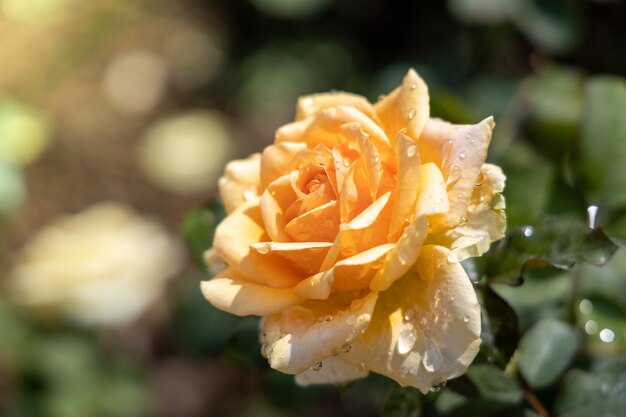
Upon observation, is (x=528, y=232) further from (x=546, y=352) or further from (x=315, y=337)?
(x=315, y=337)

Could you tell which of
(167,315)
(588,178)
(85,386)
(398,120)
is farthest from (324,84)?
(398,120)

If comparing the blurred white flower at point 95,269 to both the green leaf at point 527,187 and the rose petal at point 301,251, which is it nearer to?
the green leaf at point 527,187

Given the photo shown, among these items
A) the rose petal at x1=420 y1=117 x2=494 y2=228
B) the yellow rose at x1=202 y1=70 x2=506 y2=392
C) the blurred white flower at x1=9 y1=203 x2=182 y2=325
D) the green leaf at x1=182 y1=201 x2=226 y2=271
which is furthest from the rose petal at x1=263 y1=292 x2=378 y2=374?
the blurred white flower at x1=9 y1=203 x2=182 y2=325

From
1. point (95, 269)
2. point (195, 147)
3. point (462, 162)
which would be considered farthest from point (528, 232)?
point (195, 147)

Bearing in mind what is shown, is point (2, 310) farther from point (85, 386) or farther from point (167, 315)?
point (167, 315)

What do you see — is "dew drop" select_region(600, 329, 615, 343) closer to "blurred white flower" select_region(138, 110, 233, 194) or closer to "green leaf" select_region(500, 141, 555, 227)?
"green leaf" select_region(500, 141, 555, 227)

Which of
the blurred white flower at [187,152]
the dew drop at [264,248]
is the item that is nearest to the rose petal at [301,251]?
the dew drop at [264,248]
